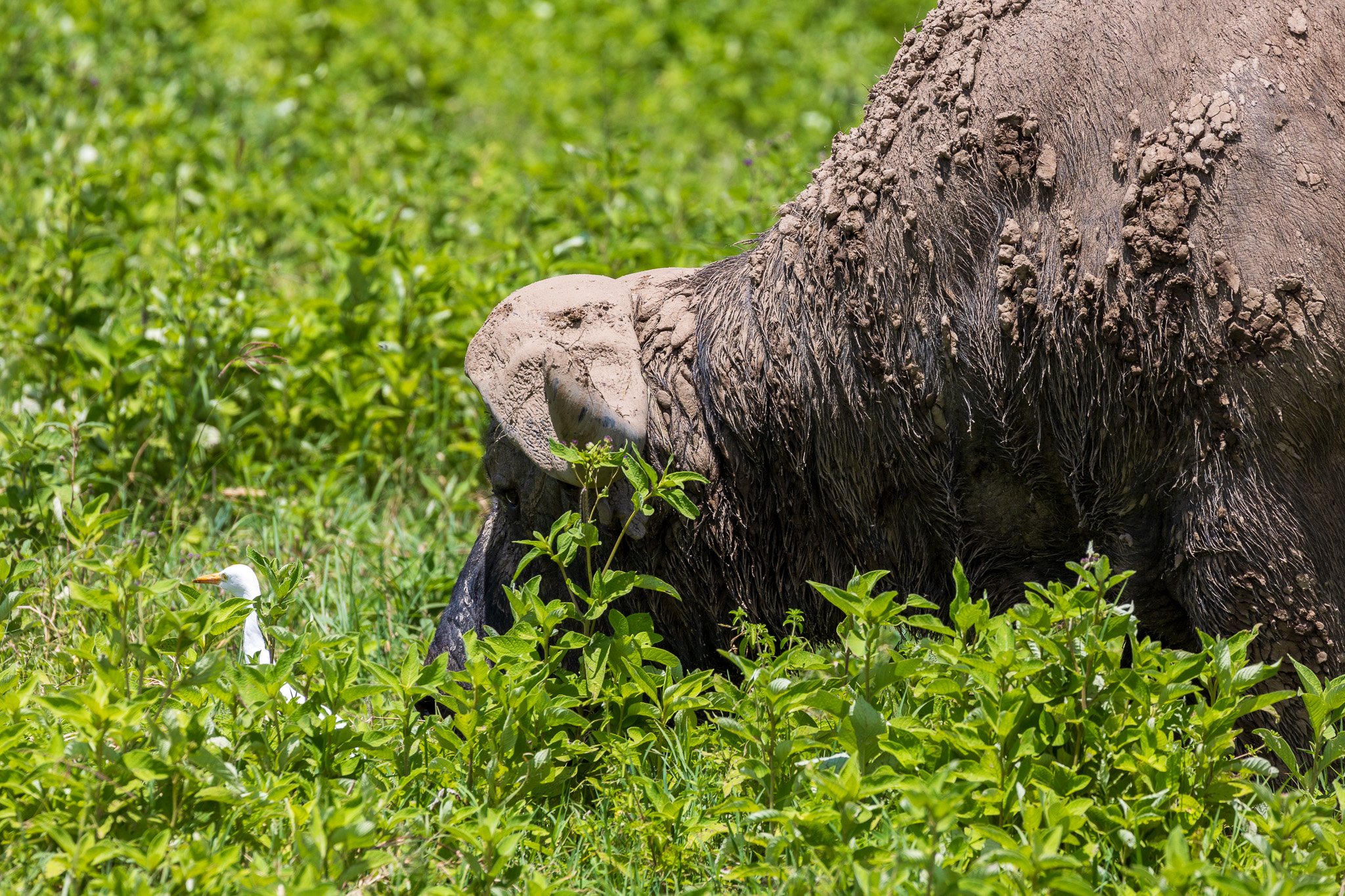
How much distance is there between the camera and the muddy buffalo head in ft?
11.3

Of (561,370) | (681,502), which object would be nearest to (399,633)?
(561,370)

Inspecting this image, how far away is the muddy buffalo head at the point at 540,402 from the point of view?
3.45 metres

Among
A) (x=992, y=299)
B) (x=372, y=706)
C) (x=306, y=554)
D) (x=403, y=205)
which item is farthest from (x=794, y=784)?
(x=403, y=205)

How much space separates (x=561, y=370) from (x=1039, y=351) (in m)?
1.15

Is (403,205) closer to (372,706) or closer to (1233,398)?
(372,706)

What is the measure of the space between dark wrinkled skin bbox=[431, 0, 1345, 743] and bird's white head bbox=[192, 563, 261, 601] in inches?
23.9

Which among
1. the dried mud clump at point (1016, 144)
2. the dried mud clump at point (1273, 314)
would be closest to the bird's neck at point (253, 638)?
the dried mud clump at point (1016, 144)

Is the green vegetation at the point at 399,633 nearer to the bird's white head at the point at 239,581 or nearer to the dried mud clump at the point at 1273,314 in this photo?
the bird's white head at the point at 239,581

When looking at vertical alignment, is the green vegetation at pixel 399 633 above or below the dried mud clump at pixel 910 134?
below

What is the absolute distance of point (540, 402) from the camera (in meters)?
3.50

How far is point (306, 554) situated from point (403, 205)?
72.7 inches

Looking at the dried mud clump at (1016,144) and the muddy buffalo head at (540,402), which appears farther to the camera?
the muddy buffalo head at (540,402)

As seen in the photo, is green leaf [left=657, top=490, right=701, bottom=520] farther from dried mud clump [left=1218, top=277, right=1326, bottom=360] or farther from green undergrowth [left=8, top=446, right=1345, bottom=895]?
dried mud clump [left=1218, top=277, right=1326, bottom=360]

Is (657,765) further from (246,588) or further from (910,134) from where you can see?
(910,134)
